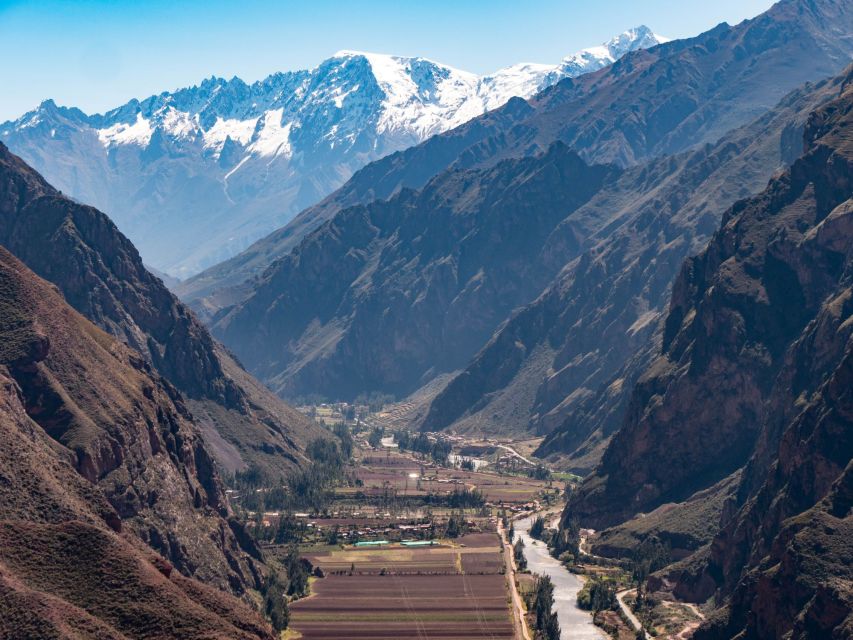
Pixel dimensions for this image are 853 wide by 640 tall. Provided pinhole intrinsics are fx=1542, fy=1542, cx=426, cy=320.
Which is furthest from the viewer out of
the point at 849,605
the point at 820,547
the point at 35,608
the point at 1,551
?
the point at 820,547

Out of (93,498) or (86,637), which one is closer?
(86,637)

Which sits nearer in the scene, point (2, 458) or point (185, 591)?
point (185, 591)

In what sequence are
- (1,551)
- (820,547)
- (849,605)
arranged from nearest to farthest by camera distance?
(1,551), (849,605), (820,547)

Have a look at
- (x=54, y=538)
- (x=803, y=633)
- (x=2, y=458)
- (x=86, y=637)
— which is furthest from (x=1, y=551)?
(x=803, y=633)

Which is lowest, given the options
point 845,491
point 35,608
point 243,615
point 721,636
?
point 721,636

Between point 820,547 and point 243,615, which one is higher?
point 243,615

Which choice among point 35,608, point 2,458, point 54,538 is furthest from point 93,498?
point 35,608

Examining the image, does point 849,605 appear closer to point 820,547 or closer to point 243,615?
point 820,547

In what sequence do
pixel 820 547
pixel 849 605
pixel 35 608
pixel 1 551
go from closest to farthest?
pixel 35 608 → pixel 1 551 → pixel 849 605 → pixel 820 547

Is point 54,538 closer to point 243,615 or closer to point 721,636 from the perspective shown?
point 243,615
